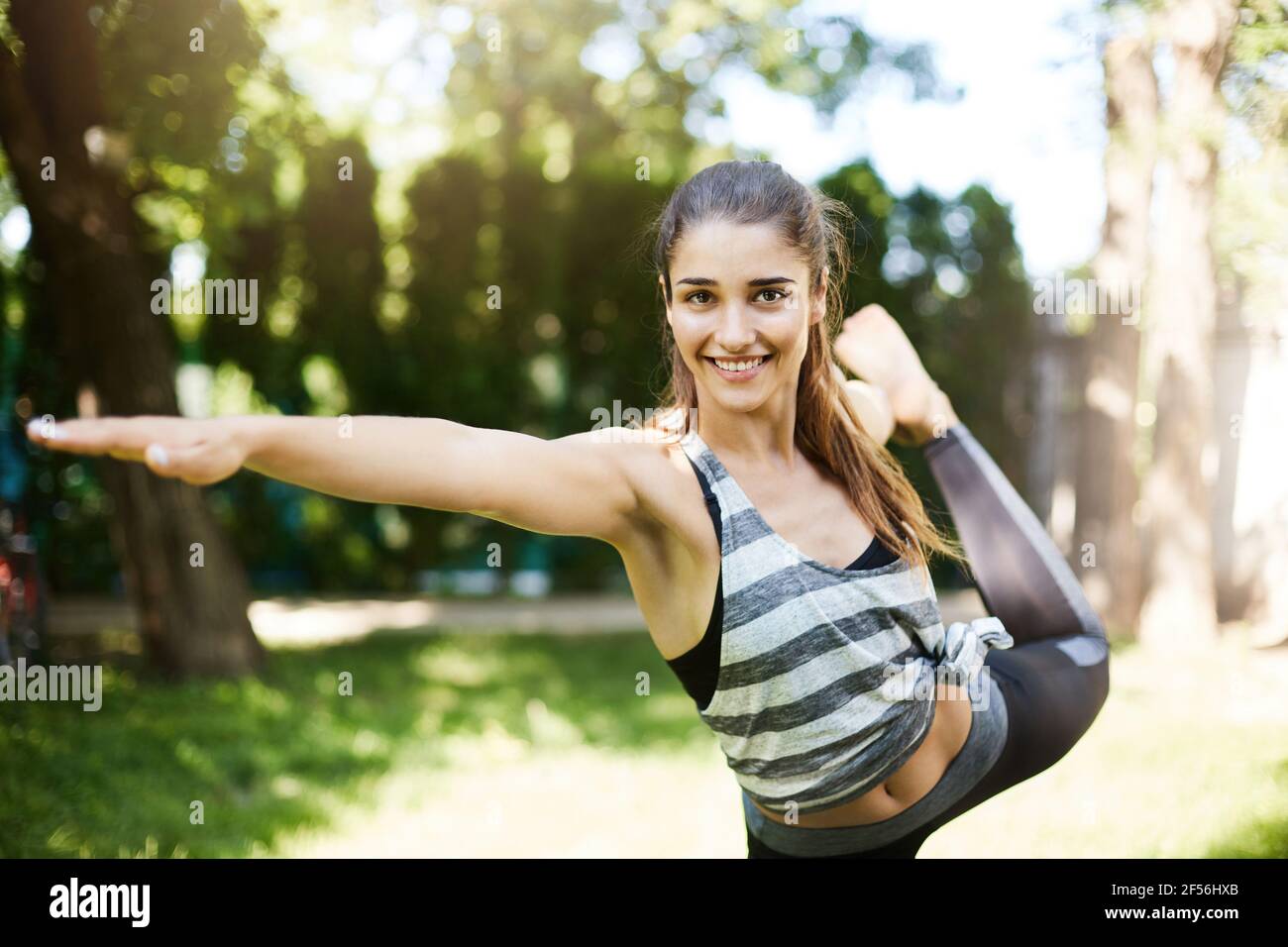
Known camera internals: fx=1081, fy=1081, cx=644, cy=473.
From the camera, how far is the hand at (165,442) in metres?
1.17

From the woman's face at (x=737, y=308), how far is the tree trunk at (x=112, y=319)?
4.12 metres

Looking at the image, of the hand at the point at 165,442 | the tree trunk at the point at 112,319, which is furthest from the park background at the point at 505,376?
the hand at the point at 165,442

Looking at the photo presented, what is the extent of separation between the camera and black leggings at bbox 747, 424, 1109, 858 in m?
2.14

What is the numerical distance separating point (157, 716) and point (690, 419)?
13.0 ft

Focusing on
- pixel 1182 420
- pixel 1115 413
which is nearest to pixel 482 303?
pixel 1115 413

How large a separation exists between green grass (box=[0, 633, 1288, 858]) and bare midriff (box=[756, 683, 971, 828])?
182 centimetres

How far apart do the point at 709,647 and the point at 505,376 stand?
6882mm

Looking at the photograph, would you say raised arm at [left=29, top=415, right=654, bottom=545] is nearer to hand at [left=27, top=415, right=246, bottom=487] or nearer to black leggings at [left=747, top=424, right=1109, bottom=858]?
hand at [left=27, top=415, right=246, bottom=487]

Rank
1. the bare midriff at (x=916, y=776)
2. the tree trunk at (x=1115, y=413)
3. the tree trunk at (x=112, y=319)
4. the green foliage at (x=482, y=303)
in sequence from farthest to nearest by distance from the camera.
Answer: the green foliage at (x=482, y=303)
the tree trunk at (x=1115, y=413)
the tree trunk at (x=112, y=319)
the bare midriff at (x=916, y=776)

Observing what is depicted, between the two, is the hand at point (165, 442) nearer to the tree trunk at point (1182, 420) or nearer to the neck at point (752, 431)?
the neck at point (752, 431)

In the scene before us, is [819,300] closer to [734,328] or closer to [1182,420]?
[734,328]

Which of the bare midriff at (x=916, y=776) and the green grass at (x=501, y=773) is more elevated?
the bare midriff at (x=916, y=776)
